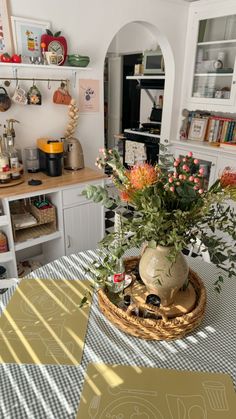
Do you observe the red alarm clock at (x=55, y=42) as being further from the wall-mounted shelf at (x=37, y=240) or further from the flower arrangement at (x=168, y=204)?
the flower arrangement at (x=168, y=204)

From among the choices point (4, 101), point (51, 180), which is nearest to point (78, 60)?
point (4, 101)

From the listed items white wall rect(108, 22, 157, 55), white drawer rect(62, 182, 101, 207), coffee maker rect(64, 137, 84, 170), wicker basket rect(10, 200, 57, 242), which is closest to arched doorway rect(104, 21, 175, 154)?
white wall rect(108, 22, 157, 55)

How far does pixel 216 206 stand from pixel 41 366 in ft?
2.37

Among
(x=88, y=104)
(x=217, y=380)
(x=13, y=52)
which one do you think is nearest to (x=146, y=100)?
(x=88, y=104)

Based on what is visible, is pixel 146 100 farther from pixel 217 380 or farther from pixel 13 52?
pixel 217 380

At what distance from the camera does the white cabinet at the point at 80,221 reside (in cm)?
226

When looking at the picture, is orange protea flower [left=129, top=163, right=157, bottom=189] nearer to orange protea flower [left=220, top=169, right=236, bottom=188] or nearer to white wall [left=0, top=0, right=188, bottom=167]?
orange protea flower [left=220, top=169, right=236, bottom=188]

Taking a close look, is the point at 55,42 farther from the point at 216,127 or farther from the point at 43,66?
the point at 216,127

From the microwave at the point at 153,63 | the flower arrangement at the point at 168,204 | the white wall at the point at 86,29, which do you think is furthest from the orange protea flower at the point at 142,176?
the microwave at the point at 153,63

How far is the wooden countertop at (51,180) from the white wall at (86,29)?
13.1 inches

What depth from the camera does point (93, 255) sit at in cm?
146

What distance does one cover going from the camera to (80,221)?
7.82 ft

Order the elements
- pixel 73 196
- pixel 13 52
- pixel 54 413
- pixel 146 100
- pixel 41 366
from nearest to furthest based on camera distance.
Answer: pixel 54 413
pixel 41 366
pixel 13 52
pixel 73 196
pixel 146 100

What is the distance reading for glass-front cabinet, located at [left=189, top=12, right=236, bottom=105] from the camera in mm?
2938
